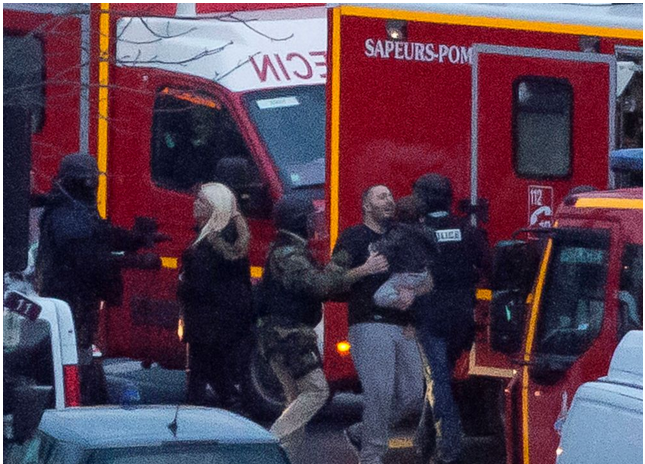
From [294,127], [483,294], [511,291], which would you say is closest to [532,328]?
[511,291]

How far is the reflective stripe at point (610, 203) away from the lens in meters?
7.59

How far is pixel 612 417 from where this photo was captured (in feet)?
17.4

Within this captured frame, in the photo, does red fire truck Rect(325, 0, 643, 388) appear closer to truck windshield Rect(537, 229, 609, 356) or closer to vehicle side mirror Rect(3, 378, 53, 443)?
truck windshield Rect(537, 229, 609, 356)

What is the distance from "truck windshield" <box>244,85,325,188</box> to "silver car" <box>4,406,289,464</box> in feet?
18.8

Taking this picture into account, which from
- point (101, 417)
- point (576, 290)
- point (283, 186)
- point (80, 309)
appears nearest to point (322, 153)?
point (283, 186)

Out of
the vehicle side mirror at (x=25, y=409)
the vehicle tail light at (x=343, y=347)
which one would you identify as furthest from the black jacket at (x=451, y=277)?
the vehicle side mirror at (x=25, y=409)

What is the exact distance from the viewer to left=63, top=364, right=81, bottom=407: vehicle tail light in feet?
24.4

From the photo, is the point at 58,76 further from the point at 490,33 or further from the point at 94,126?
Result: the point at 490,33

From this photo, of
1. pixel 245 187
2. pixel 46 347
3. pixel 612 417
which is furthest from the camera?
pixel 245 187

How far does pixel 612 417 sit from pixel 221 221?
4802mm

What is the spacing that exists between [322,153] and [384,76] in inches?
48.0

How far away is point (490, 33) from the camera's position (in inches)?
447

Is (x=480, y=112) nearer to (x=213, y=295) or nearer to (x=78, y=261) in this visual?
(x=213, y=295)

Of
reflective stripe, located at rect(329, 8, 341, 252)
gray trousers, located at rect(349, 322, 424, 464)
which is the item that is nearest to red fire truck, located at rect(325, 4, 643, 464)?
reflective stripe, located at rect(329, 8, 341, 252)
